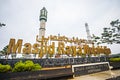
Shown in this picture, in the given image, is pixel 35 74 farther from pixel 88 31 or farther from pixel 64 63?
pixel 88 31

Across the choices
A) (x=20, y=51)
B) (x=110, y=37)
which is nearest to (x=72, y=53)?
(x=20, y=51)

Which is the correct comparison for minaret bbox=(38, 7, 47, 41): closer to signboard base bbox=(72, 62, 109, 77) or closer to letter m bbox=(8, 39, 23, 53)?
letter m bbox=(8, 39, 23, 53)

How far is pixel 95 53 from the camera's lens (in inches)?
744

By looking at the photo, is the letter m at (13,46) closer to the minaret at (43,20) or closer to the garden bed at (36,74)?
the garden bed at (36,74)

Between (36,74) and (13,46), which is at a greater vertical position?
(13,46)

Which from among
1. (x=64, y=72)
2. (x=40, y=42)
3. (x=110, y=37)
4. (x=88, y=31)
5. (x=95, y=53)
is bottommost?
(x=64, y=72)

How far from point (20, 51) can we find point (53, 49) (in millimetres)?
4673

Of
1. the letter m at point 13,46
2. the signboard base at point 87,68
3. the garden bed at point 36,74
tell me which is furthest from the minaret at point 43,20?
the garden bed at point 36,74

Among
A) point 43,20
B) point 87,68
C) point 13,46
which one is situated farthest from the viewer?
point 43,20

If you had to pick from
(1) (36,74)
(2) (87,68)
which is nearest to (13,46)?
(1) (36,74)

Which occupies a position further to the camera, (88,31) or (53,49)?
(88,31)

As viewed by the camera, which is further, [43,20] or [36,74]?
[43,20]

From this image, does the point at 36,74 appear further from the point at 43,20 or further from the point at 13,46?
the point at 43,20

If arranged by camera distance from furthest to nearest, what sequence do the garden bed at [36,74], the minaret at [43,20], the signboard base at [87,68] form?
the minaret at [43,20], the signboard base at [87,68], the garden bed at [36,74]
